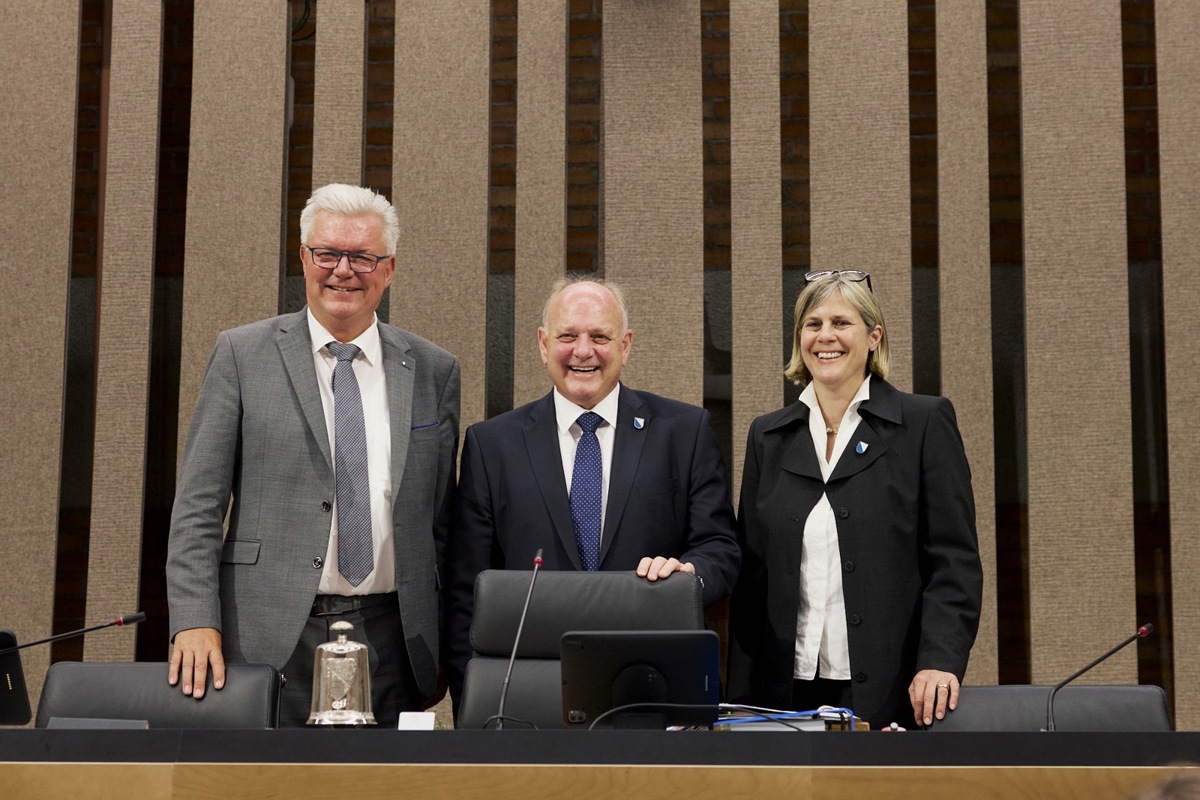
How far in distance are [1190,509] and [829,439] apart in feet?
5.00

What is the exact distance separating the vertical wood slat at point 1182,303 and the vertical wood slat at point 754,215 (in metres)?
1.09

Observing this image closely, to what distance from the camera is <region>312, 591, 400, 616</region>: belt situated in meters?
2.69

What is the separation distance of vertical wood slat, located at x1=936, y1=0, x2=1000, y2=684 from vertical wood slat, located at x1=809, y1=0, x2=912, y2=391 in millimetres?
115

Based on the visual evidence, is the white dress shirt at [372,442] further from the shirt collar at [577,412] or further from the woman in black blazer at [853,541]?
the woman in black blazer at [853,541]

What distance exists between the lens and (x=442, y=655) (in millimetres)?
2820

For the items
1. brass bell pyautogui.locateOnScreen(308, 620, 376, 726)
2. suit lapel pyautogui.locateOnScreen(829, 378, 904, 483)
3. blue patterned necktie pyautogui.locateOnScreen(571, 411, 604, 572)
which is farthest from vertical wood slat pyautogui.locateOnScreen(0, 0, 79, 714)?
suit lapel pyautogui.locateOnScreen(829, 378, 904, 483)

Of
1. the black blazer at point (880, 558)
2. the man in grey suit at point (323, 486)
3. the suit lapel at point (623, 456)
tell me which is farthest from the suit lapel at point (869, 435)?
the man in grey suit at point (323, 486)

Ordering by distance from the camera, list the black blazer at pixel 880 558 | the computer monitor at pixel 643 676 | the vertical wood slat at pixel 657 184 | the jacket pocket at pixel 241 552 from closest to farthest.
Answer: the computer monitor at pixel 643 676, the black blazer at pixel 880 558, the jacket pocket at pixel 241 552, the vertical wood slat at pixel 657 184

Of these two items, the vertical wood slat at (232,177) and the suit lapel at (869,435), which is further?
the vertical wood slat at (232,177)

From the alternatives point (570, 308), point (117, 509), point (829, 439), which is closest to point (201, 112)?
point (117, 509)

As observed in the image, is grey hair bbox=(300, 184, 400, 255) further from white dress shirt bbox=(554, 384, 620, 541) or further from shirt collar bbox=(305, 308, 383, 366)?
white dress shirt bbox=(554, 384, 620, 541)

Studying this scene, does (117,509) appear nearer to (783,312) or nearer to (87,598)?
(87,598)

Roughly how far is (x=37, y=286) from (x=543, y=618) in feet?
7.90

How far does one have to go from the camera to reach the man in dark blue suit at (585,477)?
2742mm
